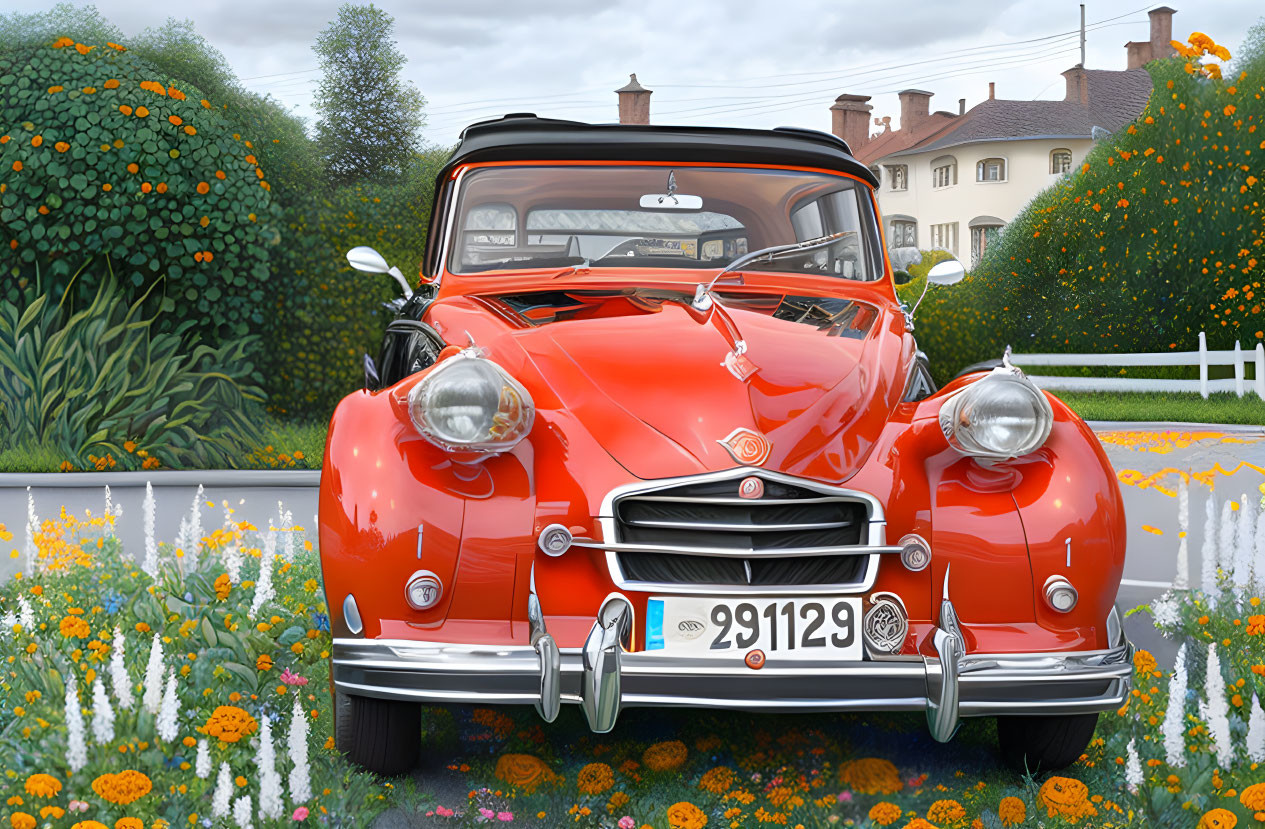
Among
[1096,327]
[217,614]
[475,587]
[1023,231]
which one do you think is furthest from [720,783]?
[1023,231]

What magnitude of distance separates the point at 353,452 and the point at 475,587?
48 cm

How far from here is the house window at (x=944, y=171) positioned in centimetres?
4675

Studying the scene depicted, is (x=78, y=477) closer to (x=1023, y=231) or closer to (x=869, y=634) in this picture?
(x=869, y=634)

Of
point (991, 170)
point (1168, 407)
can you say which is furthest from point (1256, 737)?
point (991, 170)

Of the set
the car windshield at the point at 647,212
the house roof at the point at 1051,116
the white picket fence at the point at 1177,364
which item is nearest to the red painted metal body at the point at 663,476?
the car windshield at the point at 647,212

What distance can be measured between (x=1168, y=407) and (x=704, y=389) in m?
13.4

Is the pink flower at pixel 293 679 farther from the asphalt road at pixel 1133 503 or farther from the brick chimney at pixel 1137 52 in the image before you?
the brick chimney at pixel 1137 52

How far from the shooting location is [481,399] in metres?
2.76

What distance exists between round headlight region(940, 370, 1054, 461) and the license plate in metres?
0.60

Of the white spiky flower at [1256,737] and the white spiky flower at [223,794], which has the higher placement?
the white spiky flower at [223,794]

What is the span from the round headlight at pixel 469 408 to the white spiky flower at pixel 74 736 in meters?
1.08

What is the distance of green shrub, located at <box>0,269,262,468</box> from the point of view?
7.86 meters

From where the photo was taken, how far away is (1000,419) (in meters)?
2.89

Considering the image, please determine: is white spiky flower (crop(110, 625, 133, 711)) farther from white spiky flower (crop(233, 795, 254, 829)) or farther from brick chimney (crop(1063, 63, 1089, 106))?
brick chimney (crop(1063, 63, 1089, 106))
